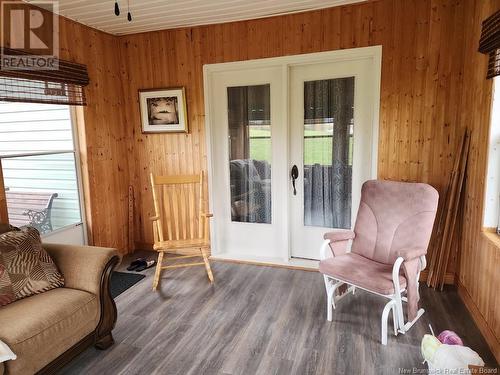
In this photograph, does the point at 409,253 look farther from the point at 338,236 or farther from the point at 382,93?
the point at 382,93

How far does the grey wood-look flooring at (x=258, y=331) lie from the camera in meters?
2.05

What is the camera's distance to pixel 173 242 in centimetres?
317

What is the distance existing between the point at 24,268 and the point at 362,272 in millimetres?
2145

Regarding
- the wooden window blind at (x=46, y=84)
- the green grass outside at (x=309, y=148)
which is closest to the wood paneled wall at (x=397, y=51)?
the green grass outside at (x=309, y=148)

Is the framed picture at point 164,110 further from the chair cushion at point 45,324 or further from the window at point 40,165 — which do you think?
the chair cushion at point 45,324

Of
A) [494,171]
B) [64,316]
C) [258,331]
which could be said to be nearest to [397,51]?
[494,171]

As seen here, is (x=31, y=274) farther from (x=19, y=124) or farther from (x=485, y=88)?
(x=485, y=88)

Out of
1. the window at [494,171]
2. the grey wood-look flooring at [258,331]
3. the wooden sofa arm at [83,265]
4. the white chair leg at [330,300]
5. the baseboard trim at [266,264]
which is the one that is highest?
the window at [494,171]

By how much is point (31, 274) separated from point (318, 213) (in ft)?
8.11

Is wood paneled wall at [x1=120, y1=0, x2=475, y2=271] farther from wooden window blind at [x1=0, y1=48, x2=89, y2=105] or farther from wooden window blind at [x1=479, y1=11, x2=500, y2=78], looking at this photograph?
wooden window blind at [x1=0, y1=48, x2=89, y2=105]

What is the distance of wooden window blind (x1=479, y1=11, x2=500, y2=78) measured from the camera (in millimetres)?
2042

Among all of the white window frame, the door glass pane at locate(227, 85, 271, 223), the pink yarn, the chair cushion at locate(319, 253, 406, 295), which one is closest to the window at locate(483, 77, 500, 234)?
the chair cushion at locate(319, 253, 406, 295)

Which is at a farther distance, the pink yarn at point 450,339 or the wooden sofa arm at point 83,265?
the wooden sofa arm at point 83,265

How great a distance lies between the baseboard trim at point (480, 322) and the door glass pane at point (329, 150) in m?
1.08
